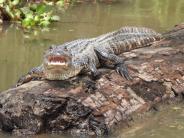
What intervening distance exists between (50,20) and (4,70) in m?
3.32

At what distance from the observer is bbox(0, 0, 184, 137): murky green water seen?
24.2 feet

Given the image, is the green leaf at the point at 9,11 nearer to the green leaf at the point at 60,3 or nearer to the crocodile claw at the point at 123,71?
the green leaf at the point at 60,3

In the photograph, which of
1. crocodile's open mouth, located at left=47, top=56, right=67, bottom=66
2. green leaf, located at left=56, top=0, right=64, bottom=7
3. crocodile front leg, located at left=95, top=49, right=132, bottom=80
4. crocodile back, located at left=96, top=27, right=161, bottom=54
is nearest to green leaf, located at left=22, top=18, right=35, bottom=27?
green leaf, located at left=56, top=0, right=64, bottom=7

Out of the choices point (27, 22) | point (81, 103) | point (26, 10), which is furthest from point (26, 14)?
point (81, 103)

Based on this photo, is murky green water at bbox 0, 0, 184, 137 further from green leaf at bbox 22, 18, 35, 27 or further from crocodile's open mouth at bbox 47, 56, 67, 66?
crocodile's open mouth at bbox 47, 56, 67, 66

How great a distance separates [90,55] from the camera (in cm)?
590

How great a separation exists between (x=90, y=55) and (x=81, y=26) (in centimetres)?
410

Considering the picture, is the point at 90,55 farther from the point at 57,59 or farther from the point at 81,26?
the point at 81,26

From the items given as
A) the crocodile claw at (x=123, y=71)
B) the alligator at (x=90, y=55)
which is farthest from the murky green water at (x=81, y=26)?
the alligator at (x=90, y=55)

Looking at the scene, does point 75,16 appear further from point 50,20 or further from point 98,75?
point 98,75

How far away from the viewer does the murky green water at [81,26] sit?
7383mm

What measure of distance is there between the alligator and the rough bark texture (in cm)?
13

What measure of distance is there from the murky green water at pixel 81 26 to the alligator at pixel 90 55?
99 cm

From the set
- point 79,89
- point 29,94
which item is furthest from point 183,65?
point 29,94
